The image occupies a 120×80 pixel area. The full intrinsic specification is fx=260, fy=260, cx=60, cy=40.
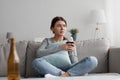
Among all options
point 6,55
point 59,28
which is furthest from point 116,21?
point 6,55

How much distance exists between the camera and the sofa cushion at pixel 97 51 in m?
2.71

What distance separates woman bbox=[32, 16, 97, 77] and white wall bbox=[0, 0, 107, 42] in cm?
160

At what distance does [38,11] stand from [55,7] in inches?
11.6

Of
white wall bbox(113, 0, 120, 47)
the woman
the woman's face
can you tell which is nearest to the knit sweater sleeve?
the woman

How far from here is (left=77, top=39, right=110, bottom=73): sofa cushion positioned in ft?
8.90

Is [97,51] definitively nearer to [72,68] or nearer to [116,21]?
[72,68]

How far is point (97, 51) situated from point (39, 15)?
188 centimetres

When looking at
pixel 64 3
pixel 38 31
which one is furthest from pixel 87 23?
pixel 38 31

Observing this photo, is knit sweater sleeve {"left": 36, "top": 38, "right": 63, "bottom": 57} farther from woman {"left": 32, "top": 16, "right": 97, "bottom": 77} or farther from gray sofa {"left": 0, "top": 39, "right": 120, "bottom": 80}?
gray sofa {"left": 0, "top": 39, "right": 120, "bottom": 80}

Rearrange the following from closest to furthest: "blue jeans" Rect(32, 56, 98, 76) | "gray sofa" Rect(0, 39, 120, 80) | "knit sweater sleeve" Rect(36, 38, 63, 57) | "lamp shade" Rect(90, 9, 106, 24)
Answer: "blue jeans" Rect(32, 56, 98, 76), "knit sweater sleeve" Rect(36, 38, 63, 57), "gray sofa" Rect(0, 39, 120, 80), "lamp shade" Rect(90, 9, 106, 24)

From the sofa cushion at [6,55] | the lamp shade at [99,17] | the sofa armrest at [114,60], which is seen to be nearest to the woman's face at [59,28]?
the sofa cushion at [6,55]

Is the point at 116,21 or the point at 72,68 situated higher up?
the point at 116,21

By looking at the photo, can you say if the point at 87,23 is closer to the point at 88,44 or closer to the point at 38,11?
the point at 38,11

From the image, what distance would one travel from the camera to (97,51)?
2.75 metres
